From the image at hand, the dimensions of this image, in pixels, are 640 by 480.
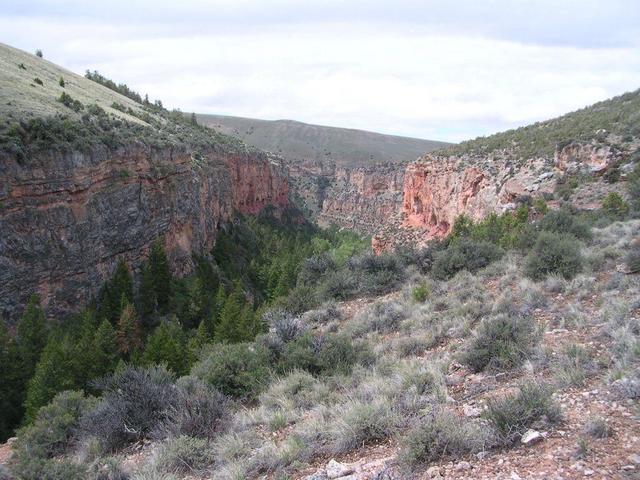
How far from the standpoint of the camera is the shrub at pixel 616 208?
1719cm

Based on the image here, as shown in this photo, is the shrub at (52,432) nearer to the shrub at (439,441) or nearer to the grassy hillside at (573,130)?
the shrub at (439,441)

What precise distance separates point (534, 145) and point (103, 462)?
35462mm

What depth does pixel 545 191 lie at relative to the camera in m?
26.8

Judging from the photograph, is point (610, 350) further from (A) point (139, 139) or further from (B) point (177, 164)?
(B) point (177, 164)

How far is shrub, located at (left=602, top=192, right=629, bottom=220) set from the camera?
1719 cm

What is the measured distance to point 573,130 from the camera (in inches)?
1313

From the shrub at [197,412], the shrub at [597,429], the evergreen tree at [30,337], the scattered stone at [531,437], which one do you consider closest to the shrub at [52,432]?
the shrub at [197,412]

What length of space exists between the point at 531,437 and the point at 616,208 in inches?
658

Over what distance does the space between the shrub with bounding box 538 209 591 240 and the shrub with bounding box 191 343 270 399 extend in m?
9.43

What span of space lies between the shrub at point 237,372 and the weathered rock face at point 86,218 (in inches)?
651

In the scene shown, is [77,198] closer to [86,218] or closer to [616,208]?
[86,218]

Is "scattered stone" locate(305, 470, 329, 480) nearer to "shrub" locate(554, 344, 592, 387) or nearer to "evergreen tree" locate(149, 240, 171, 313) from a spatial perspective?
"shrub" locate(554, 344, 592, 387)

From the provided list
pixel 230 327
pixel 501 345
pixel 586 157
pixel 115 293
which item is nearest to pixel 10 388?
pixel 230 327

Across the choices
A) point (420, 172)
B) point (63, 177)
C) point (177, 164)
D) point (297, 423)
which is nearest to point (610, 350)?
point (297, 423)
